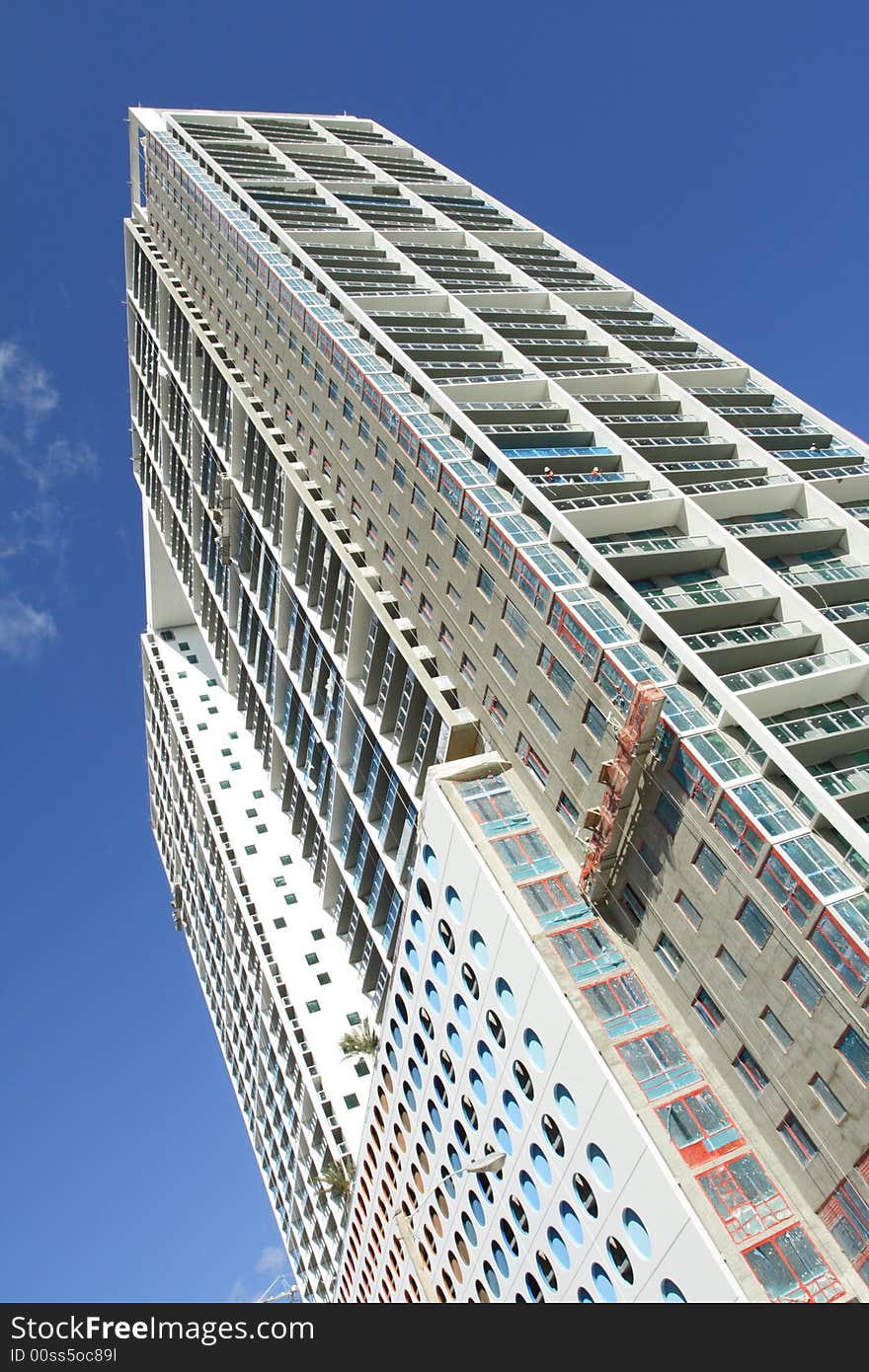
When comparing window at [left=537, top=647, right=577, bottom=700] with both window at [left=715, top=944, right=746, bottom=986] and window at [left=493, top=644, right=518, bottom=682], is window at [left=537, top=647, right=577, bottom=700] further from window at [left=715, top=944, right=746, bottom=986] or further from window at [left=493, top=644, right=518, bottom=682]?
window at [left=715, top=944, right=746, bottom=986]

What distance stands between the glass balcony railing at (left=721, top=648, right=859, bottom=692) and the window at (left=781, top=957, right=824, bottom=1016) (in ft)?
39.7

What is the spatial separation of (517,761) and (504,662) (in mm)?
5245

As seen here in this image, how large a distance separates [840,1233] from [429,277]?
7056 cm

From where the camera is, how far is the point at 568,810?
133 ft

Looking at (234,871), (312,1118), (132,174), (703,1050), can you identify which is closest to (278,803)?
(234,871)

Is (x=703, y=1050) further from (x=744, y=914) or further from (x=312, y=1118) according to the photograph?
(x=312, y=1118)

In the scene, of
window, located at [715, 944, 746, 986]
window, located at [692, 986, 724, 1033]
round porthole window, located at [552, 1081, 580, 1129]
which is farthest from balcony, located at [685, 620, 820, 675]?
round porthole window, located at [552, 1081, 580, 1129]

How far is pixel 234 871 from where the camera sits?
79562 mm

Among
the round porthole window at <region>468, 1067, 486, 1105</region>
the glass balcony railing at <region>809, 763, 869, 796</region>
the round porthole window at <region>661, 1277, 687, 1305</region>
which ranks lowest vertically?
the round porthole window at <region>661, 1277, 687, 1305</region>

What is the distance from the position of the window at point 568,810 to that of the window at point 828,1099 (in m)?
14.5

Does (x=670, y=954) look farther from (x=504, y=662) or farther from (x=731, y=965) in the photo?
(x=504, y=662)

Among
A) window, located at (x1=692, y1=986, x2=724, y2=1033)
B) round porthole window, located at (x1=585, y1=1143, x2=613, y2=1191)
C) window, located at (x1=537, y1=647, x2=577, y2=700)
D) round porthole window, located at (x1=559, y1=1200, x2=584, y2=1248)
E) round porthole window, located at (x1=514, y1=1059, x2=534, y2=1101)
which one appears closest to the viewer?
round porthole window, located at (x1=585, y1=1143, x2=613, y2=1191)

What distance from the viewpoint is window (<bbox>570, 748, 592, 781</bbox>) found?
38.5 meters
